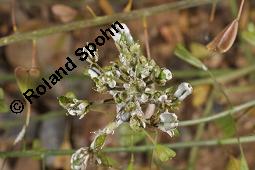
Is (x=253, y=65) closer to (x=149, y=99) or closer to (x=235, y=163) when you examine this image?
(x=235, y=163)

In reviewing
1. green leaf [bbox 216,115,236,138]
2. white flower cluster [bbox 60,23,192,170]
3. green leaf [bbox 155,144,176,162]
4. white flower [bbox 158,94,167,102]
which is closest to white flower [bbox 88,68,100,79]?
white flower cluster [bbox 60,23,192,170]

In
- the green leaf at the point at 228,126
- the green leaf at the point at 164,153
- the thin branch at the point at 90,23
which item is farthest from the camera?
the green leaf at the point at 228,126

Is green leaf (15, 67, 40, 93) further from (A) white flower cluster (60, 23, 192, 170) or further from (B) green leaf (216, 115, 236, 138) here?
(B) green leaf (216, 115, 236, 138)

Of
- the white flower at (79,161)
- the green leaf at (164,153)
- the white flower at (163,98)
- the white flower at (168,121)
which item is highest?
the white flower at (163,98)

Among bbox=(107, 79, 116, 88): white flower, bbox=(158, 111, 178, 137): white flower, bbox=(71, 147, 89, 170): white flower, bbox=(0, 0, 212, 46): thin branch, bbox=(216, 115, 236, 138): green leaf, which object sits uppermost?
bbox=(0, 0, 212, 46): thin branch

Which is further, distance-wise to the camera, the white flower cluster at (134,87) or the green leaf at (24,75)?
the green leaf at (24,75)

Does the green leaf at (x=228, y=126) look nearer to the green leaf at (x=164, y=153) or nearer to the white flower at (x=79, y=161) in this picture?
the green leaf at (x=164, y=153)

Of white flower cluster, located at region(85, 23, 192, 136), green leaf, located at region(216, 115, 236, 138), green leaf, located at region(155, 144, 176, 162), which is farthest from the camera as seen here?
green leaf, located at region(216, 115, 236, 138)

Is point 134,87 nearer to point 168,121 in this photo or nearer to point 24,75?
point 168,121

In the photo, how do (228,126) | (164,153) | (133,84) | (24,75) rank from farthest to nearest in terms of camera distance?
1. (228,126)
2. (24,75)
3. (164,153)
4. (133,84)

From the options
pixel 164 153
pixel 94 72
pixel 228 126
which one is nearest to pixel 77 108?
pixel 94 72

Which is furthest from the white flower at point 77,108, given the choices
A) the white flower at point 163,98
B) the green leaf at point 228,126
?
the green leaf at point 228,126

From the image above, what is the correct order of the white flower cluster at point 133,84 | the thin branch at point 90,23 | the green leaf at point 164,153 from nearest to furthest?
the white flower cluster at point 133,84, the green leaf at point 164,153, the thin branch at point 90,23
